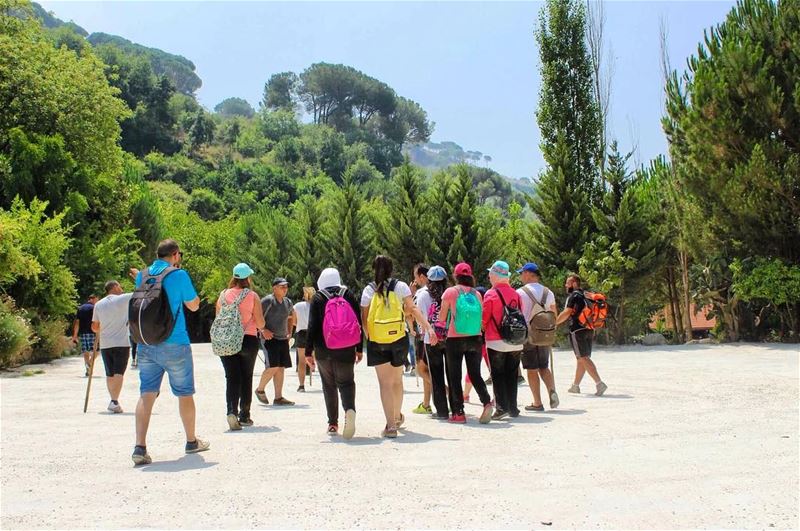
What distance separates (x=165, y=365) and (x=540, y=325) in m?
5.18

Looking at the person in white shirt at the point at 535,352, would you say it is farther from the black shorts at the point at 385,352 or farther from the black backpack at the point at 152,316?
the black backpack at the point at 152,316

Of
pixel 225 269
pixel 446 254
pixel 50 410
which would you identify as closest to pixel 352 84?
pixel 225 269

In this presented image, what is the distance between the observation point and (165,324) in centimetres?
712

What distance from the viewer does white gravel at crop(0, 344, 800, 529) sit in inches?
209

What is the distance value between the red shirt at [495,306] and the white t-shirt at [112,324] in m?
5.33

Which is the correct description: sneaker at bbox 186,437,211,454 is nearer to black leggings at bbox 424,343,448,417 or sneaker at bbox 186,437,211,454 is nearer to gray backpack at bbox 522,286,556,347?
black leggings at bbox 424,343,448,417

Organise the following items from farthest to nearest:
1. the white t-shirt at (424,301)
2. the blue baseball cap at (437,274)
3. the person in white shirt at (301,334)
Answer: the person in white shirt at (301,334)
the white t-shirt at (424,301)
the blue baseball cap at (437,274)

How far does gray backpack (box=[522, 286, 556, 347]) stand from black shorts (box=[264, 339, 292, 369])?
3.59 metres

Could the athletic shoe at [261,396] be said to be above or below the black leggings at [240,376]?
below

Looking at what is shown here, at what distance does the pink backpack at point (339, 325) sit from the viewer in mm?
8430

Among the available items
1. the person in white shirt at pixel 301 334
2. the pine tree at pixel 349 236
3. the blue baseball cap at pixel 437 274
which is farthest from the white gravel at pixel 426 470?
the pine tree at pixel 349 236

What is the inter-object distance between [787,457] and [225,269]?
4403 cm

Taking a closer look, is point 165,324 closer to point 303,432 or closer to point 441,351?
point 303,432

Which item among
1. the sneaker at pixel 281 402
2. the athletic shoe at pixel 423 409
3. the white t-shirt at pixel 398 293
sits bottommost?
the athletic shoe at pixel 423 409
